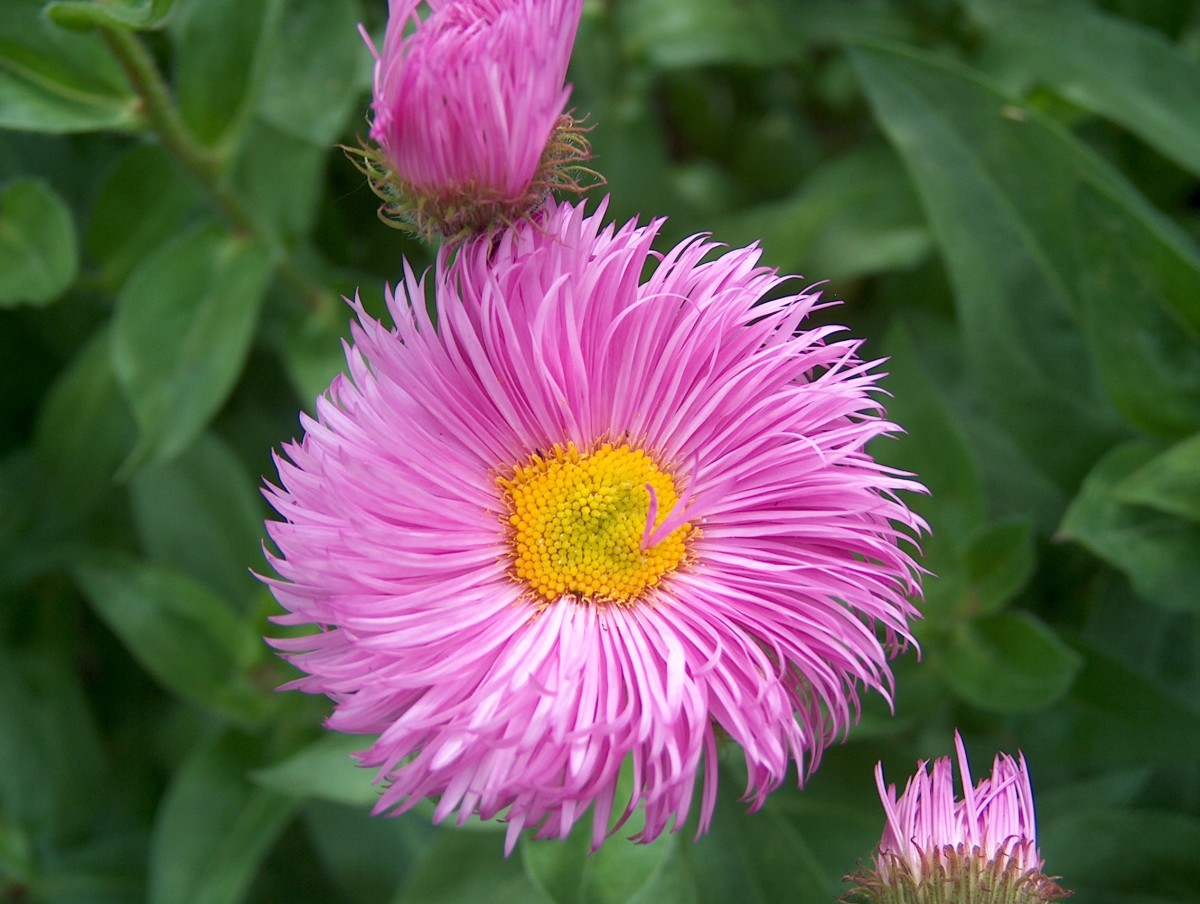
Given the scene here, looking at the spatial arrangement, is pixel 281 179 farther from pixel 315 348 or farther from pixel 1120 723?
A: pixel 1120 723

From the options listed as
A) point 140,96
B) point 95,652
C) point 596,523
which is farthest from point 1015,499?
point 95,652

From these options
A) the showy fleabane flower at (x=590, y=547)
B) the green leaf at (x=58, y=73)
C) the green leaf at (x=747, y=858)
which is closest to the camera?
the showy fleabane flower at (x=590, y=547)

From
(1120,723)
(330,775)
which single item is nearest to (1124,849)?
(1120,723)

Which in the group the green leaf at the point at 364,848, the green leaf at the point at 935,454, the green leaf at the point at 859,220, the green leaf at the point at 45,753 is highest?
the green leaf at the point at 859,220

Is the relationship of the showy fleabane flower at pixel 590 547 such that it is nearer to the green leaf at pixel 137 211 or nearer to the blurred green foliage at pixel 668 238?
the blurred green foliage at pixel 668 238

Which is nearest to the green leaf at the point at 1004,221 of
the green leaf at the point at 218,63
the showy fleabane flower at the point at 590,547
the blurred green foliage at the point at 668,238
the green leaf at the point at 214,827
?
the blurred green foliage at the point at 668,238

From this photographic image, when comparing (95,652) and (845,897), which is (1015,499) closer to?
(845,897)

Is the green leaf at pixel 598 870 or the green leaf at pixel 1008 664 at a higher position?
the green leaf at pixel 1008 664
